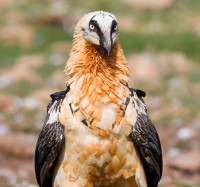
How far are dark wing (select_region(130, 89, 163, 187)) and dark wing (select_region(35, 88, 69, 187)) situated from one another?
Answer: 0.71 m

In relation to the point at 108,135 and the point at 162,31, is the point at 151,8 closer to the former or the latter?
the point at 162,31

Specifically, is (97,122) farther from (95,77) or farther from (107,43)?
(107,43)

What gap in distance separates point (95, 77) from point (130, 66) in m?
13.1

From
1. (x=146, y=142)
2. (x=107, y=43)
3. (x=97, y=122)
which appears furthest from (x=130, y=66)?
(x=107, y=43)

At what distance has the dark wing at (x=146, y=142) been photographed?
8359 mm

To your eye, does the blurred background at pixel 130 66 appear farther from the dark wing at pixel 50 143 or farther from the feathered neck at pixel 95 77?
the feathered neck at pixel 95 77

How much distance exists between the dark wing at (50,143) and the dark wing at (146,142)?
710mm

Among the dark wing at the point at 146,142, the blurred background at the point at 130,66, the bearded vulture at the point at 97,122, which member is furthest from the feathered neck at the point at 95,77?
the blurred background at the point at 130,66

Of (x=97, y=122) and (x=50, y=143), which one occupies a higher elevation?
(x=97, y=122)

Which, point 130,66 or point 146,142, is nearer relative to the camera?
point 146,142

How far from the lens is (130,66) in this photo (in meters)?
21.4

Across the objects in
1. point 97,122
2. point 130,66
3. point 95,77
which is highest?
point 130,66

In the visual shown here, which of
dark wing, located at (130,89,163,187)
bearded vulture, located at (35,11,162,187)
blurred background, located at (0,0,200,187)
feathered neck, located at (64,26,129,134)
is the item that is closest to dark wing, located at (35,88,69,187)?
bearded vulture, located at (35,11,162,187)

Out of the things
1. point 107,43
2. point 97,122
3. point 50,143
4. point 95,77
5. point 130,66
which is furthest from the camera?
point 130,66
